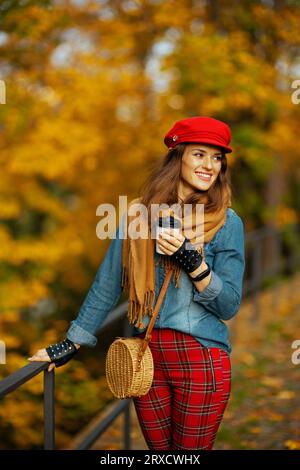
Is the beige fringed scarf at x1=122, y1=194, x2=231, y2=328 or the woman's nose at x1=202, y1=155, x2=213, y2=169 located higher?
the woman's nose at x1=202, y1=155, x2=213, y2=169

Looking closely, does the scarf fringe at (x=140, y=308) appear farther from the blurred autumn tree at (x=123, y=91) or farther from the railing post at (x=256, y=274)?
the railing post at (x=256, y=274)

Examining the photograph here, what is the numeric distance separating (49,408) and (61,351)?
261 millimetres

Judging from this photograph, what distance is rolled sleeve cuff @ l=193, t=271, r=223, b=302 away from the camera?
7.16 feet

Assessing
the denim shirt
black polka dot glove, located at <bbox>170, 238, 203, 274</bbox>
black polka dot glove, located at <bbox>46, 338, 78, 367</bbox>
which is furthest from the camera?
black polka dot glove, located at <bbox>46, 338, 78, 367</bbox>

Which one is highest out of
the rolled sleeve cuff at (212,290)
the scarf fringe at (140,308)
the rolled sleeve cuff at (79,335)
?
the rolled sleeve cuff at (212,290)

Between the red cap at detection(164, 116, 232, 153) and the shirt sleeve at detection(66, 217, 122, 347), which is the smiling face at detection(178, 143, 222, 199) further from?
the shirt sleeve at detection(66, 217, 122, 347)

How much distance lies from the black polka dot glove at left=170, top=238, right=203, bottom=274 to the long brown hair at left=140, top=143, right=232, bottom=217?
22cm

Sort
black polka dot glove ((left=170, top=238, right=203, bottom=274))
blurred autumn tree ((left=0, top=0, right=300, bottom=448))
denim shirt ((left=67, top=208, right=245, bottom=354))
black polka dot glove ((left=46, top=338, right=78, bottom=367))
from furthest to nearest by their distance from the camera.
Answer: blurred autumn tree ((left=0, top=0, right=300, bottom=448)) → black polka dot glove ((left=46, top=338, right=78, bottom=367)) → denim shirt ((left=67, top=208, right=245, bottom=354)) → black polka dot glove ((left=170, top=238, right=203, bottom=274))

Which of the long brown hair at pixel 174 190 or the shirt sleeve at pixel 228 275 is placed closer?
the shirt sleeve at pixel 228 275

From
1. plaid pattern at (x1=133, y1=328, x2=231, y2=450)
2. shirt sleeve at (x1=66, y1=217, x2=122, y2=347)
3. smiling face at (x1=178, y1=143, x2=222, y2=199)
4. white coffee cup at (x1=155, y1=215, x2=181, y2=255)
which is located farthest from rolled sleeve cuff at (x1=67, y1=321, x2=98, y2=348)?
smiling face at (x1=178, y1=143, x2=222, y2=199)

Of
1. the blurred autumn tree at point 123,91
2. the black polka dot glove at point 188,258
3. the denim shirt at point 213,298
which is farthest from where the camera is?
the blurred autumn tree at point 123,91

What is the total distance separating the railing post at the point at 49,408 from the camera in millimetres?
2402

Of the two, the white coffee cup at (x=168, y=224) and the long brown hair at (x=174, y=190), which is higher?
the long brown hair at (x=174, y=190)

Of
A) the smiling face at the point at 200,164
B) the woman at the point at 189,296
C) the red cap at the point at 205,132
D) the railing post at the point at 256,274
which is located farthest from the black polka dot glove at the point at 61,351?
the railing post at the point at 256,274
